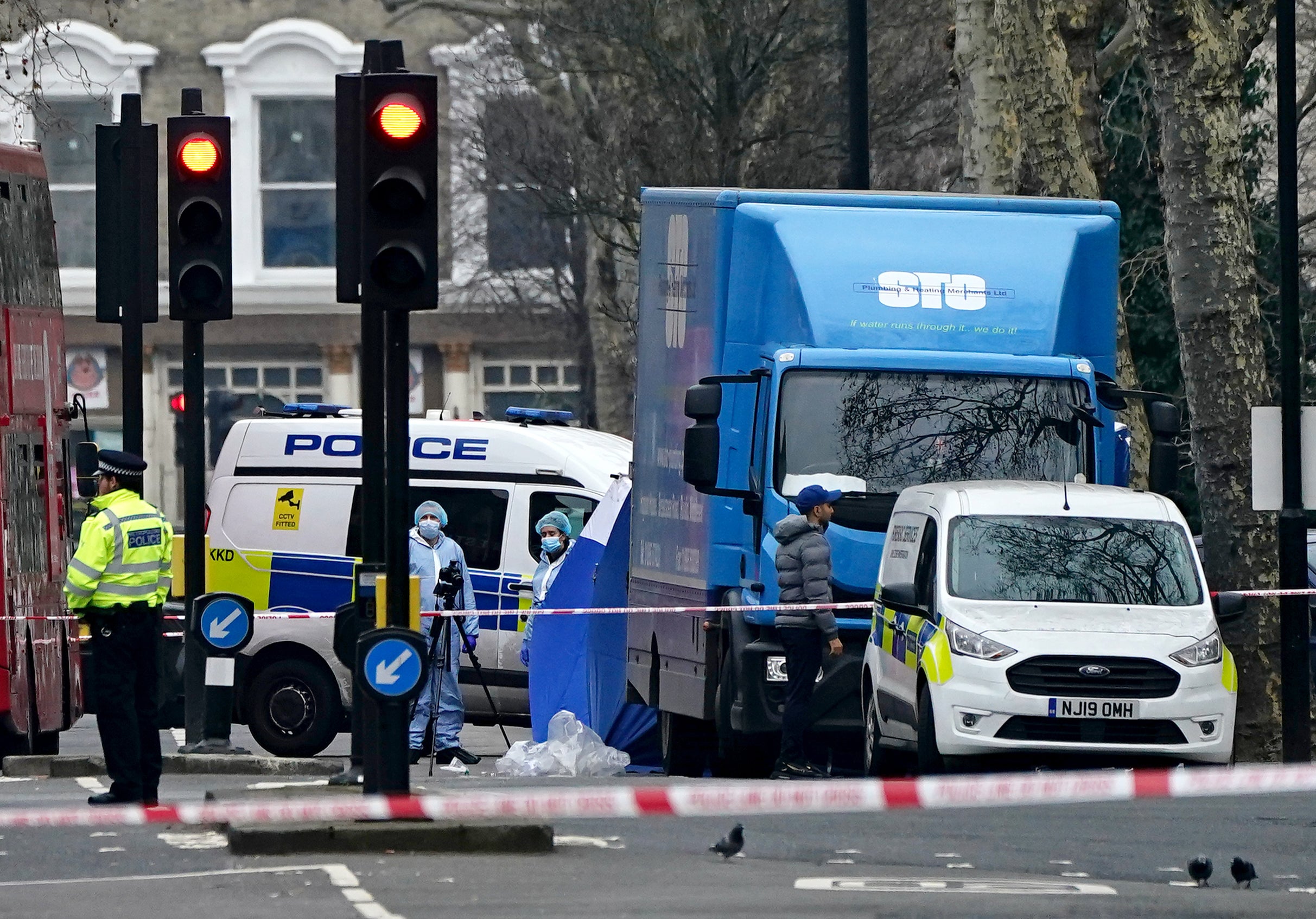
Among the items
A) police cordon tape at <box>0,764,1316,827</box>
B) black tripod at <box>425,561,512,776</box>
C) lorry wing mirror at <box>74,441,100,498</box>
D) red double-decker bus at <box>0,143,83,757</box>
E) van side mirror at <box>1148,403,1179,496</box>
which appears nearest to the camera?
police cordon tape at <box>0,764,1316,827</box>

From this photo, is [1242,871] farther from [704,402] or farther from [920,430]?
[920,430]

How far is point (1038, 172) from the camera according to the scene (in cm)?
2033

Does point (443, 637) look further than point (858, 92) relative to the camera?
No

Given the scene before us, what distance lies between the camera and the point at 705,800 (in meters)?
9.44

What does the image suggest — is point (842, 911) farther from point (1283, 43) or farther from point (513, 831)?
point (1283, 43)

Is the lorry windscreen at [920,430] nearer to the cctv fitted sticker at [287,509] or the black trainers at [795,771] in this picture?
the black trainers at [795,771]

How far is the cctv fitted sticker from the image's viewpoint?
18578 millimetres

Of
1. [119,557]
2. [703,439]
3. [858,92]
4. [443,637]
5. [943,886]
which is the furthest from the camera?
[858,92]

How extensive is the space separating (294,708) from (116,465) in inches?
245

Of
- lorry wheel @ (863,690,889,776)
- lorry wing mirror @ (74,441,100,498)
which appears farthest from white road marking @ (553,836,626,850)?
lorry wing mirror @ (74,441,100,498)

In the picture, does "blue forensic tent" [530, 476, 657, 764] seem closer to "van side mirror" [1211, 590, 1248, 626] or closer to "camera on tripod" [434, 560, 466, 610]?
"camera on tripod" [434, 560, 466, 610]

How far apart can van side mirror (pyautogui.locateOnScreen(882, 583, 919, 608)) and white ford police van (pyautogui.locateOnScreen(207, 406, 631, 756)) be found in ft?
16.3

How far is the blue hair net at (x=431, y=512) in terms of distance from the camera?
17.5 m

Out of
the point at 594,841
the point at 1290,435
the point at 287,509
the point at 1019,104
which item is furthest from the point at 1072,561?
the point at 1019,104
